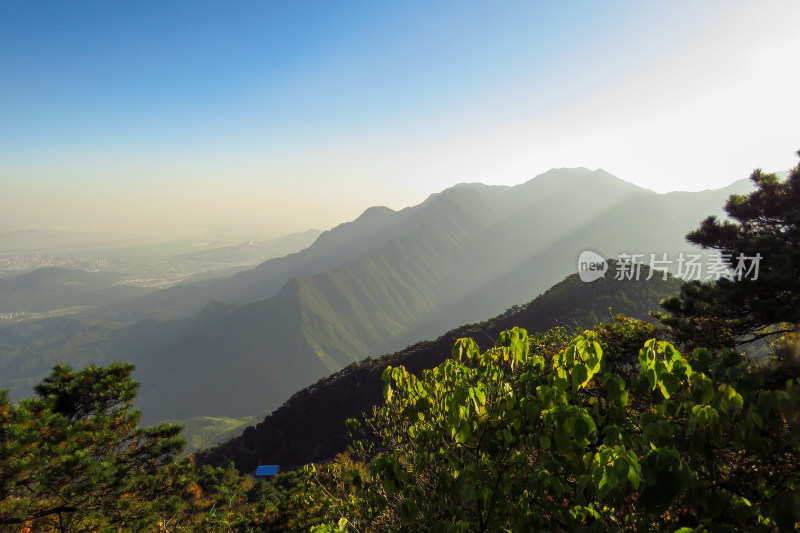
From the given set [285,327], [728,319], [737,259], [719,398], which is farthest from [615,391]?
[285,327]

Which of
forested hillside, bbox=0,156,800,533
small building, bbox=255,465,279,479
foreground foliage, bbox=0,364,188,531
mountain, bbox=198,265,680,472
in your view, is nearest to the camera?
forested hillside, bbox=0,156,800,533

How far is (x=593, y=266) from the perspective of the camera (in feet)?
141

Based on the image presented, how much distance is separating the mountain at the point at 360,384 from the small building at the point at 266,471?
1.33m

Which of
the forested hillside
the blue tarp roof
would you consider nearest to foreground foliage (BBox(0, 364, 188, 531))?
the forested hillside

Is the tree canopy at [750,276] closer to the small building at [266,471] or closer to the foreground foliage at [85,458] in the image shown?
the foreground foliage at [85,458]

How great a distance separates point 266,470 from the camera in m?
35.0

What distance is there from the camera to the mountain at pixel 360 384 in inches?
1494

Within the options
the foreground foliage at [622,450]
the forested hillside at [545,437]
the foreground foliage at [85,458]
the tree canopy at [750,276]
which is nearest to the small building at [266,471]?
the forested hillside at [545,437]

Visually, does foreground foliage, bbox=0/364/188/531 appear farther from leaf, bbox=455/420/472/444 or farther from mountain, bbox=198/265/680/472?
mountain, bbox=198/265/680/472

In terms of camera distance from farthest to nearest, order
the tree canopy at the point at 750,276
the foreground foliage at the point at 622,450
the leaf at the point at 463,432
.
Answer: the tree canopy at the point at 750,276, the leaf at the point at 463,432, the foreground foliage at the point at 622,450

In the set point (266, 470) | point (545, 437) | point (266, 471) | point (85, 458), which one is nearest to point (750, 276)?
point (545, 437)

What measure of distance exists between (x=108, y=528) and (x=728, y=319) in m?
15.0

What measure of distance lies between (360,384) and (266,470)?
13.0 m

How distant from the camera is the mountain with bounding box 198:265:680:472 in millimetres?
37938
